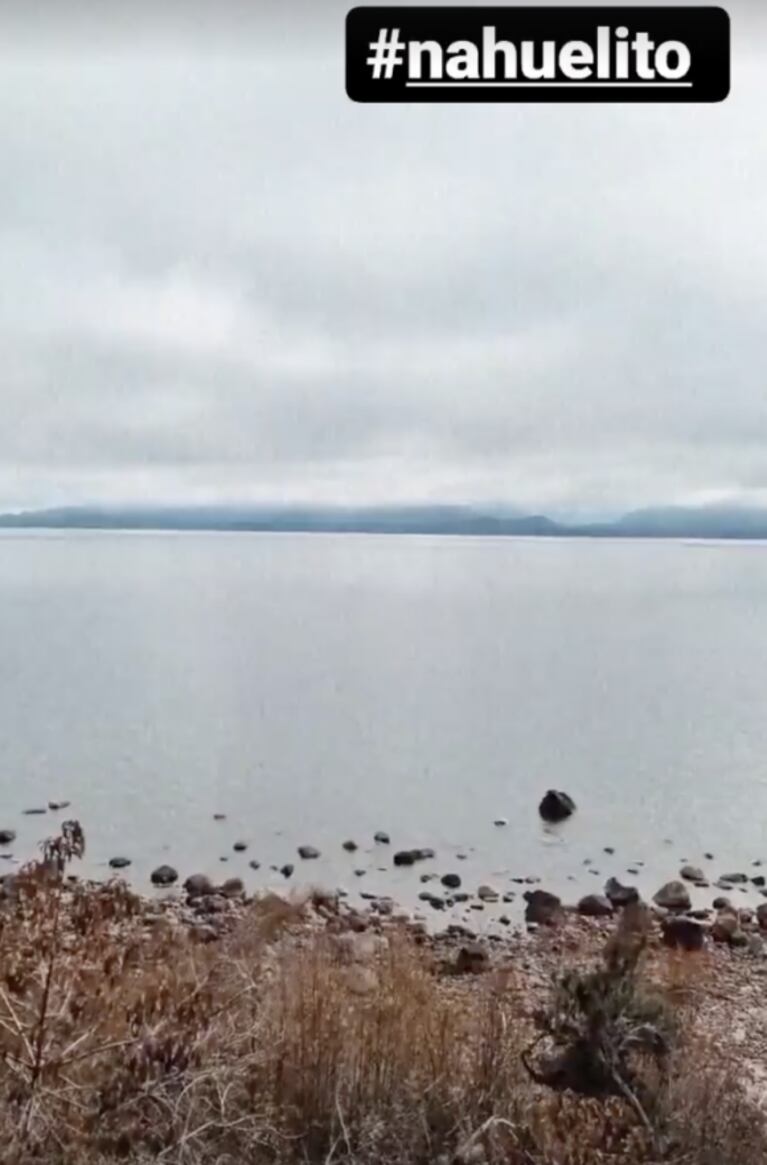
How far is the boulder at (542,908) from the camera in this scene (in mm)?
1960

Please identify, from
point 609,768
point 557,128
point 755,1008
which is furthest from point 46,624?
point 755,1008

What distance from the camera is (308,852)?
208cm

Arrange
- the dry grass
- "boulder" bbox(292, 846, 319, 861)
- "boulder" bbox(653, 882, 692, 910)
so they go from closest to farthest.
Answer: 1. the dry grass
2. "boulder" bbox(653, 882, 692, 910)
3. "boulder" bbox(292, 846, 319, 861)

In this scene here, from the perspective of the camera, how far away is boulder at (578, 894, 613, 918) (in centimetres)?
192

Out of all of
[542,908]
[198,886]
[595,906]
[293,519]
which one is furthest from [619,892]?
[293,519]

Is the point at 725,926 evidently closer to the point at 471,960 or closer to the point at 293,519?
the point at 471,960

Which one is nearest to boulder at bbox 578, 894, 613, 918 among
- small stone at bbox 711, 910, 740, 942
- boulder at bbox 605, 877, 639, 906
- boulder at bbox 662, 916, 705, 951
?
boulder at bbox 605, 877, 639, 906

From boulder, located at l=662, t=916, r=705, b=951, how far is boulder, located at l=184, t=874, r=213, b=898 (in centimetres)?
99

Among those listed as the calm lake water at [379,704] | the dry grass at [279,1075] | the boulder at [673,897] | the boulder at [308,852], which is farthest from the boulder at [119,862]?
the boulder at [673,897]

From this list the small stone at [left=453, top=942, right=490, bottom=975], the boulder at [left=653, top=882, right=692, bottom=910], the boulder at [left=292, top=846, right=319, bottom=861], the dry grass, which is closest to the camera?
the dry grass

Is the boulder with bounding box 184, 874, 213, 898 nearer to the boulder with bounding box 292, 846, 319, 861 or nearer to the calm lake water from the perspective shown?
the calm lake water

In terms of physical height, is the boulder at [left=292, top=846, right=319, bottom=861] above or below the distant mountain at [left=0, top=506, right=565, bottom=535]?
below

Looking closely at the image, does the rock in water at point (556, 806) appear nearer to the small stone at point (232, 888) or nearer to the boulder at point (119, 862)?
the small stone at point (232, 888)

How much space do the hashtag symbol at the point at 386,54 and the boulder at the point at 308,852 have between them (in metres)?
1.63
